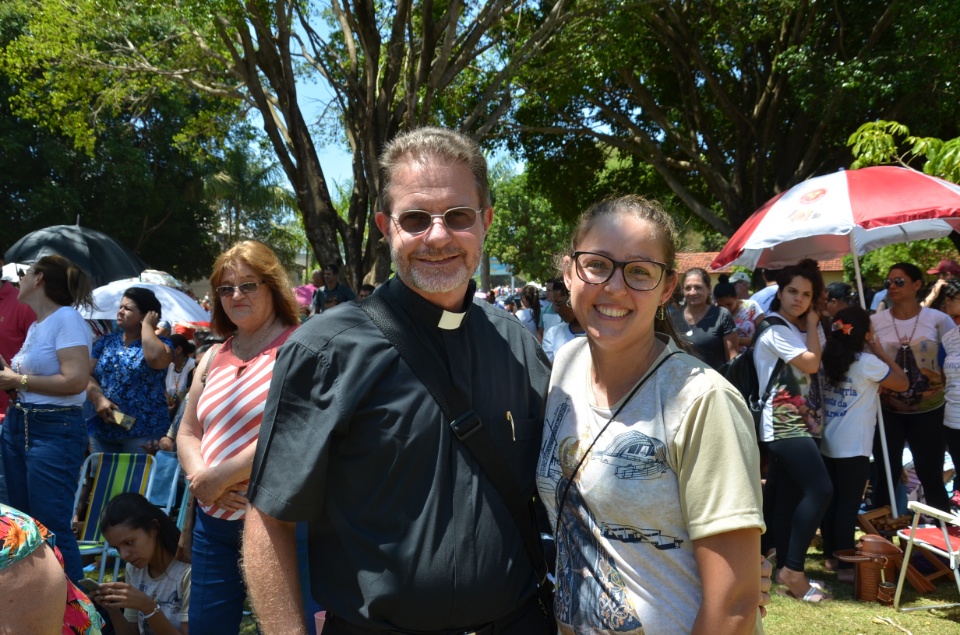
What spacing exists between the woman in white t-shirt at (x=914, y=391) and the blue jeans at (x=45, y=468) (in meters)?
5.81

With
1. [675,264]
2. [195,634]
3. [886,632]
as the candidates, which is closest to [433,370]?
[675,264]

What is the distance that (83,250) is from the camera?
14812 millimetres

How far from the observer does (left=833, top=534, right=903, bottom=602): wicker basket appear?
515 cm

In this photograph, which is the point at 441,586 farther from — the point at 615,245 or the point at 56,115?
the point at 56,115

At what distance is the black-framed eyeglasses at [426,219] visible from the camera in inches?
81.2

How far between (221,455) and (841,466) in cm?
425

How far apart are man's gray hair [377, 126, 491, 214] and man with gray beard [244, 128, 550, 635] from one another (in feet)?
0.62

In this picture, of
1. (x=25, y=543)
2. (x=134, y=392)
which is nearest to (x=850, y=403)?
(x=25, y=543)

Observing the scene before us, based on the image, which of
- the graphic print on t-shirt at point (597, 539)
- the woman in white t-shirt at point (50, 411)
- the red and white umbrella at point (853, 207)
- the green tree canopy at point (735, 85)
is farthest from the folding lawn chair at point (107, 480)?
the green tree canopy at point (735, 85)

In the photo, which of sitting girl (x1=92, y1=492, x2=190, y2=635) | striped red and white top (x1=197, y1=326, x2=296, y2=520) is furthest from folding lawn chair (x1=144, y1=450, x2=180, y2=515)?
striped red and white top (x1=197, y1=326, x2=296, y2=520)

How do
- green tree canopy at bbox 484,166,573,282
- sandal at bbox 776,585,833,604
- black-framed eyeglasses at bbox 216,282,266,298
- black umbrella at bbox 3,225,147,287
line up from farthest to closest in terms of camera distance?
green tree canopy at bbox 484,166,573,282, black umbrella at bbox 3,225,147,287, sandal at bbox 776,585,833,604, black-framed eyeglasses at bbox 216,282,266,298

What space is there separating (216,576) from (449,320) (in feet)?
6.12

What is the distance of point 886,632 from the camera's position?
4660mm

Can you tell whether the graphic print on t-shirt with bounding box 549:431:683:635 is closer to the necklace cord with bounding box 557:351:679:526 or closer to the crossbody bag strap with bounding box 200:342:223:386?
the necklace cord with bounding box 557:351:679:526
